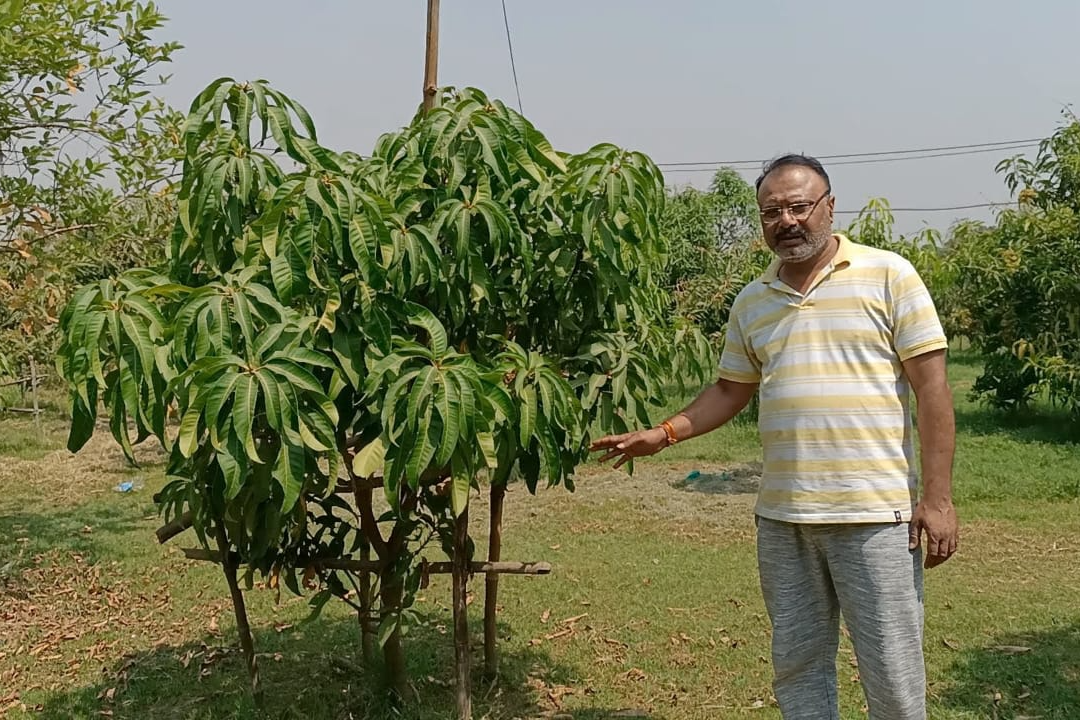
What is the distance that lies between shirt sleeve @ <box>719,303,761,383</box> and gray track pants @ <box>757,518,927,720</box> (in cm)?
40

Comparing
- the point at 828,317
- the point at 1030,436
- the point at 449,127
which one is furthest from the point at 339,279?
the point at 1030,436

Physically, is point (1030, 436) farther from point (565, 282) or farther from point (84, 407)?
point (84, 407)

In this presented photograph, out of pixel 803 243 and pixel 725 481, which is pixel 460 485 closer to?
pixel 803 243

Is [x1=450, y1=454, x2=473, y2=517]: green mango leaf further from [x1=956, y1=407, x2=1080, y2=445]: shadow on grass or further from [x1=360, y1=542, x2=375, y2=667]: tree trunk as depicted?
[x1=956, y1=407, x2=1080, y2=445]: shadow on grass

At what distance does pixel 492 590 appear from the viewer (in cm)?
351

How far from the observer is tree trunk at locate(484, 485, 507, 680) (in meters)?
3.28

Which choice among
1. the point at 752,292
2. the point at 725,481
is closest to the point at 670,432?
the point at 752,292

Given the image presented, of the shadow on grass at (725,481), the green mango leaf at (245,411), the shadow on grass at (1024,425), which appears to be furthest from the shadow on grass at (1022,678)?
the shadow on grass at (1024,425)

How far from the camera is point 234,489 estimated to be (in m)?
2.06

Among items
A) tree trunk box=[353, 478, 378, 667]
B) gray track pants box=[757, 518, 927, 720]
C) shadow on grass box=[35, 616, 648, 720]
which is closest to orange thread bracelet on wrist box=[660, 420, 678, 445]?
gray track pants box=[757, 518, 927, 720]

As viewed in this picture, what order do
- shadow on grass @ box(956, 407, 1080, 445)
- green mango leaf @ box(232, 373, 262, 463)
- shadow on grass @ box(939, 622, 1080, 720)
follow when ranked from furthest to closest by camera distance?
shadow on grass @ box(956, 407, 1080, 445), shadow on grass @ box(939, 622, 1080, 720), green mango leaf @ box(232, 373, 262, 463)

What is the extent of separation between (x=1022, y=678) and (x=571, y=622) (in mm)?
1901

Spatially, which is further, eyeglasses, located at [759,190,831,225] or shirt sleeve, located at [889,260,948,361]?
eyeglasses, located at [759,190,831,225]

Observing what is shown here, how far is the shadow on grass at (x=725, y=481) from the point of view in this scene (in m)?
7.64
